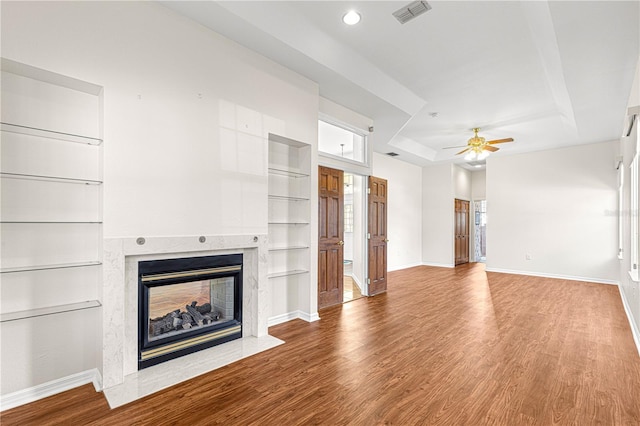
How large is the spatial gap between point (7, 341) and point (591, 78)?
21.4 ft

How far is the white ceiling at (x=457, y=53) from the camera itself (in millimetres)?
2980

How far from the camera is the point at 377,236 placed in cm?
584

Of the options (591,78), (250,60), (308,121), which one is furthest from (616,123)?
(250,60)

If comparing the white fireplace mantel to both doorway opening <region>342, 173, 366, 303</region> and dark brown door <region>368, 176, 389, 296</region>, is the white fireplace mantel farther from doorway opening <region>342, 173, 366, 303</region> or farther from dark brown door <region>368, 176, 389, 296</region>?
dark brown door <region>368, 176, 389, 296</region>

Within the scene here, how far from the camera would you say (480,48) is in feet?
12.0

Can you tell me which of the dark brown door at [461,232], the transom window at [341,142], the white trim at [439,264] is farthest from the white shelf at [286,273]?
the dark brown door at [461,232]

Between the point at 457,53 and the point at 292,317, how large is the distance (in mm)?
3934

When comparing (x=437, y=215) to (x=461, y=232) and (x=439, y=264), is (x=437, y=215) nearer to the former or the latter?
(x=461, y=232)

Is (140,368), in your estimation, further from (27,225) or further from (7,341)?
(27,225)

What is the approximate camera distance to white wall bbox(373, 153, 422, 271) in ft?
26.8

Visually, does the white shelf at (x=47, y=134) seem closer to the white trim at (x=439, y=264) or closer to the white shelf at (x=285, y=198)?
the white shelf at (x=285, y=198)

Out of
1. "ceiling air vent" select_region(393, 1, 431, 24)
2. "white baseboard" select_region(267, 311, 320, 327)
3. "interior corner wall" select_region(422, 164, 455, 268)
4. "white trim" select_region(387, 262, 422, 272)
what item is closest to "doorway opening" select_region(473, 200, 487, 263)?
"interior corner wall" select_region(422, 164, 455, 268)

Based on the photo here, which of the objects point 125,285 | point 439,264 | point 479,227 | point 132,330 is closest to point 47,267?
point 125,285

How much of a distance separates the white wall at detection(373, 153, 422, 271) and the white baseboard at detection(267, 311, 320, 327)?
14.5 feet
